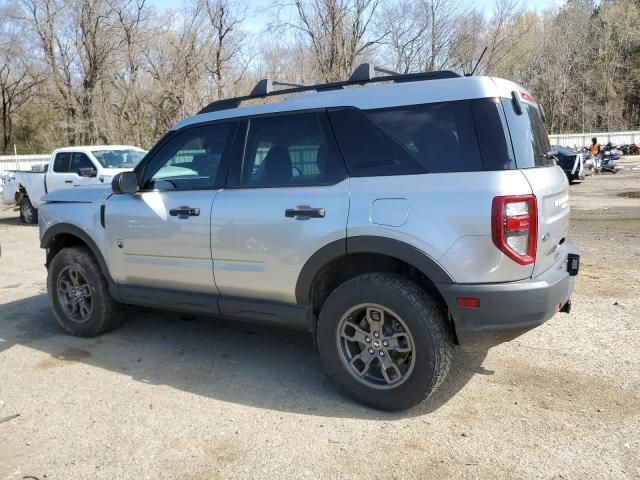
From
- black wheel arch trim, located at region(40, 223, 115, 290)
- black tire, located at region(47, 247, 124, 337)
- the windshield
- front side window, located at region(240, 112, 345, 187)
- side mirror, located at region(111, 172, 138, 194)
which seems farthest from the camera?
the windshield

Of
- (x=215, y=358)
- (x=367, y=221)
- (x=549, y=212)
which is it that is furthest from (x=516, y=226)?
(x=215, y=358)

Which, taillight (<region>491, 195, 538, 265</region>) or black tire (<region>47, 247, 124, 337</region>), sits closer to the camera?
taillight (<region>491, 195, 538, 265</region>)

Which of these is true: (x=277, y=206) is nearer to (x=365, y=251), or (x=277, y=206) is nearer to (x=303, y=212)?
(x=303, y=212)

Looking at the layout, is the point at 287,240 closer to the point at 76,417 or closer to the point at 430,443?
the point at 430,443

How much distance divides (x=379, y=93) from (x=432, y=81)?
1.16 feet

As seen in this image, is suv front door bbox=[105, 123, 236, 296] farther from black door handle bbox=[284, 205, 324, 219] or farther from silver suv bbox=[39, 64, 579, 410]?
black door handle bbox=[284, 205, 324, 219]

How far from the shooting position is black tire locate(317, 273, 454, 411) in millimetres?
3412

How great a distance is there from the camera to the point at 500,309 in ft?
10.6

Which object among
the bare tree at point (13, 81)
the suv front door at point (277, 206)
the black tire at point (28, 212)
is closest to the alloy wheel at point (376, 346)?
the suv front door at point (277, 206)

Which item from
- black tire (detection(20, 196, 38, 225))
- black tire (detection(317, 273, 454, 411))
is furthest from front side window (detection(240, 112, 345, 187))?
black tire (detection(20, 196, 38, 225))

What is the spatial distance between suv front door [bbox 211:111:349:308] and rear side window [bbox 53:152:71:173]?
10.9m

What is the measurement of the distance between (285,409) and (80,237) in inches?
104

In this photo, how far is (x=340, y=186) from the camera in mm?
3650

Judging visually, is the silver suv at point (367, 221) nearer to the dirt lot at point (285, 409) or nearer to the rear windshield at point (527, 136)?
the rear windshield at point (527, 136)
